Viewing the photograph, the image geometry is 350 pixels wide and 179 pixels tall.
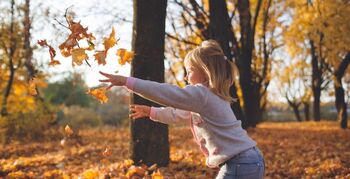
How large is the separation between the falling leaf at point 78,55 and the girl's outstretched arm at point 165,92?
2.16 ft

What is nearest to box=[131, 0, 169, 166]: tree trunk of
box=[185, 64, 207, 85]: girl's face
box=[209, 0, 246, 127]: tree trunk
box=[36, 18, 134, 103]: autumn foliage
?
box=[36, 18, 134, 103]: autumn foliage

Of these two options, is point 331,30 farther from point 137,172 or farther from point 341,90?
point 137,172

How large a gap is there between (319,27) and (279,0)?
3.95 meters

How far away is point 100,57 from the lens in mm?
3553

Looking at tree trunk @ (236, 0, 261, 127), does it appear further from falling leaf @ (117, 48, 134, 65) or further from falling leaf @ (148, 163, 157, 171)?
falling leaf @ (117, 48, 134, 65)

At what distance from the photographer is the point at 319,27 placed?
14008 millimetres

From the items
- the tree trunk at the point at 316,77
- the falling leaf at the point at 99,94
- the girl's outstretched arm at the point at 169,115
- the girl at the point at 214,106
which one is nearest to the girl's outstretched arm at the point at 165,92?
the girl at the point at 214,106

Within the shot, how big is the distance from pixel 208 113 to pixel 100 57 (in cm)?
105

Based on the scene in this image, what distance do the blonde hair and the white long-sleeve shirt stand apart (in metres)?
0.06

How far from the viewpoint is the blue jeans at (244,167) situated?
310 cm

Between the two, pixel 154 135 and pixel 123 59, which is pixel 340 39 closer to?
pixel 154 135

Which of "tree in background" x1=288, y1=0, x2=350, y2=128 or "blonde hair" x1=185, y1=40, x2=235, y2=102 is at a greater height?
"tree in background" x1=288, y1=0, x2=350, y2=128

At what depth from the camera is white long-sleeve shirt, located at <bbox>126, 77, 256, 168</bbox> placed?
3012mm

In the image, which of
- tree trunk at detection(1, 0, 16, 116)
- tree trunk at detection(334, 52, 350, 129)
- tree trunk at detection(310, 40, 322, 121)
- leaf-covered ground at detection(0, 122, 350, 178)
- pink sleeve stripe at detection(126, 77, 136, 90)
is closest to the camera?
pink sleeve stripe at detection(126, 77, 136, 90)
